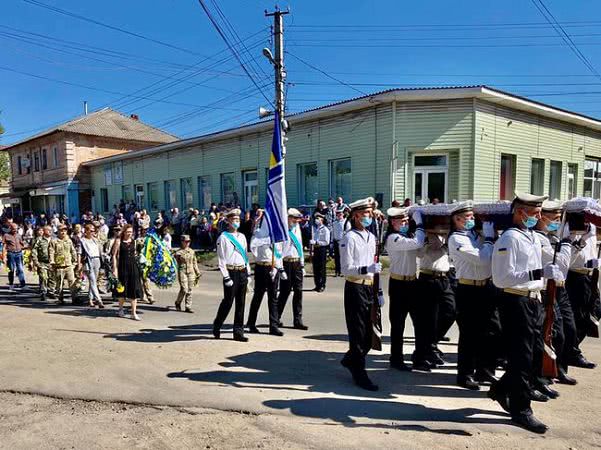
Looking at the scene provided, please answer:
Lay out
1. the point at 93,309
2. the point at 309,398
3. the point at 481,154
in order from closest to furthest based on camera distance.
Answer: the point at 309,398 → the point at 93,309 → the point at 481,154

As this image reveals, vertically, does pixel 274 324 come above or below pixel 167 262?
below

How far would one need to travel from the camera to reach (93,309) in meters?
9.32

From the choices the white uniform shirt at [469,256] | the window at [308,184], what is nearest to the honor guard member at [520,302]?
the white uniform shirt at [469,256]

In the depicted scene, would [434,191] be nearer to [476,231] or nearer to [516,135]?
[516,135]

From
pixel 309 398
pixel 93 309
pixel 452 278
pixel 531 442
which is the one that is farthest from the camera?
pixel 93 309

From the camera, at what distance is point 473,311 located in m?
4.89

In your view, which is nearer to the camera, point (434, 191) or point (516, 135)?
point (434, 191)

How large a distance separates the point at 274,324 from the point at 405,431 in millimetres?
3570

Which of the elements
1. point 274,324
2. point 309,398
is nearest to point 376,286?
point 309,398

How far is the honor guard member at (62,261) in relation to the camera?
9844 mm

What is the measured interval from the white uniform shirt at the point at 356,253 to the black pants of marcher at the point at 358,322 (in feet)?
0.55

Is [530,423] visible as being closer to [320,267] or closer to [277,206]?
[277,206]

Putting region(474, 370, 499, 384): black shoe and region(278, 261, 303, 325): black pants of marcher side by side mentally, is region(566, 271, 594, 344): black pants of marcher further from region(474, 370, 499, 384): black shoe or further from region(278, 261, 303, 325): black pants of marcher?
region(278, 261, 303, 325): black pants of marcher

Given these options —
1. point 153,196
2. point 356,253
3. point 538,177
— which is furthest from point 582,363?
point 153,196
